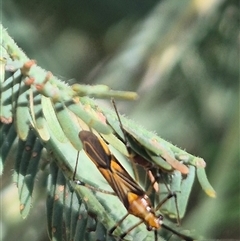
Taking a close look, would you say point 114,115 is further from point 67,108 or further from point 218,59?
point 218,59

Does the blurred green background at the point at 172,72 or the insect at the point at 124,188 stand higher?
the blurred green background at the point at 172,72

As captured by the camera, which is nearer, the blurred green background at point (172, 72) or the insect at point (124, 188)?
the insect at point (124, 188)

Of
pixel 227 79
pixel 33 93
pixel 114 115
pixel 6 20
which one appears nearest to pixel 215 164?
pixel 227 79

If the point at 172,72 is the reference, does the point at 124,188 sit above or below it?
below

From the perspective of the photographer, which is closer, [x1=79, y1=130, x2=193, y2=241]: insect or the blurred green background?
[x1=79, y1=130, x2=193, y2=241]: insect

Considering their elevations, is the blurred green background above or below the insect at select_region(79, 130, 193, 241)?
above
